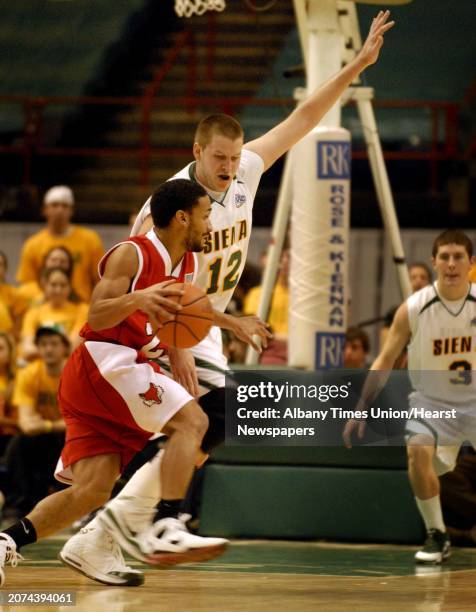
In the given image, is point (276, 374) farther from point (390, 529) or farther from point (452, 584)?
point (452, 584)

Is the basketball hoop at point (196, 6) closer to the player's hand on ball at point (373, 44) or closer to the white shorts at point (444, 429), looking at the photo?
the player's hand on ball at point (373, 44)

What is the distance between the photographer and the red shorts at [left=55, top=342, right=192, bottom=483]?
18.5ft

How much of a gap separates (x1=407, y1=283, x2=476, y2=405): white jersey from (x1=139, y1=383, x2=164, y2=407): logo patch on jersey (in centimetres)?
273

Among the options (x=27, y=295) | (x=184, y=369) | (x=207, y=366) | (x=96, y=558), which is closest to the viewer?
(x=96, y=558)

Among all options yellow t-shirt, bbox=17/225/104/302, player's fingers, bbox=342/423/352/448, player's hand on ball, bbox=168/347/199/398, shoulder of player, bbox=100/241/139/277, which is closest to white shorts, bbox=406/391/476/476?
player's fingers, bbox=342/423/352/448

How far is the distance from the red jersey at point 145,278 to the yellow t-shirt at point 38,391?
3655 millimetres

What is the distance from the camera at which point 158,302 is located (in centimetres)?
521

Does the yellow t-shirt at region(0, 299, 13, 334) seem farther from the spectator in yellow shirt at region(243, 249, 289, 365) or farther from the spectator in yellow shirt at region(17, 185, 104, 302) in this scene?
the spectator in yellow shirt at region(243, 249, 289, 365)

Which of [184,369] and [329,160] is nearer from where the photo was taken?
[184,369]

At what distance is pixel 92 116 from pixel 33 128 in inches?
70.1

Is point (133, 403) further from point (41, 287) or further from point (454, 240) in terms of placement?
point (41, 287)

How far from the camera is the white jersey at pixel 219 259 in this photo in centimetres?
639

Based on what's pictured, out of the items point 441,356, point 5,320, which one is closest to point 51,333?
point 5,320

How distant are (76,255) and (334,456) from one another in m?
3.46
